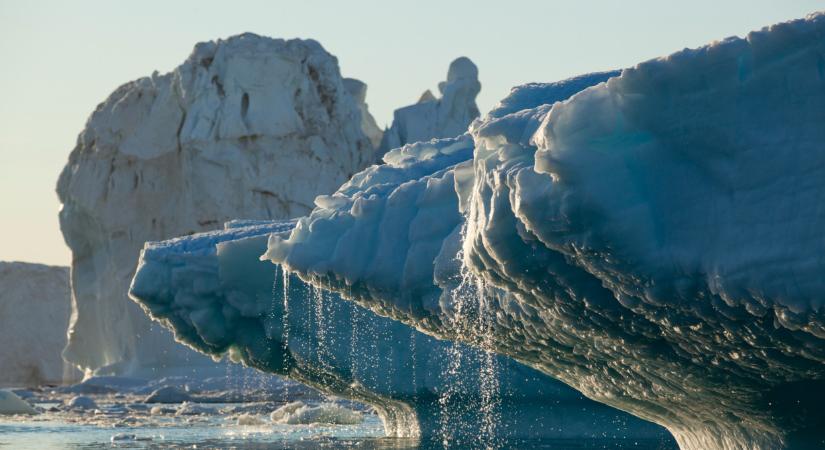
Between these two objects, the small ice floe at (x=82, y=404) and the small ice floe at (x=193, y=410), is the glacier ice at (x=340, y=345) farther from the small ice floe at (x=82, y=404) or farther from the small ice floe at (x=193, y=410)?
the small ice floe at (x=82, y=404)

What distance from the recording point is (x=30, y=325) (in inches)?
2029

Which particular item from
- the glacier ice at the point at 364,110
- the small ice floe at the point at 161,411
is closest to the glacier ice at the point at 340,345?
the small ice floe at the point at 161,411

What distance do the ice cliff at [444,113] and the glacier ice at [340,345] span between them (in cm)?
2290

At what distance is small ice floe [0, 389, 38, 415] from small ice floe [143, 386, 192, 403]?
131 inches

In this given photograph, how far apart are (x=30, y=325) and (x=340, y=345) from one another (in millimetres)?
39076

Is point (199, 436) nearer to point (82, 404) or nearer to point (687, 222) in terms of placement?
point (82, 404)

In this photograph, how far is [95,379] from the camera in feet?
107

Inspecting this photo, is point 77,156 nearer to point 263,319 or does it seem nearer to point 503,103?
point 263,319

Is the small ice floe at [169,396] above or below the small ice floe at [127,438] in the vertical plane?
below

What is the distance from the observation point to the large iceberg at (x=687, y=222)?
625cm

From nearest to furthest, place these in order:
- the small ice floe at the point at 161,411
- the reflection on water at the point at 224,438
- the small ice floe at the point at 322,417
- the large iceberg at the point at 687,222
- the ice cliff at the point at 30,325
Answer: the large iceberg at the point at 687,222 → the reflection on water at the point at 224,438 → the small ice floe at the point at 322,417 → the small ice floe at the point at 161,411 → the ice cliff at the point at 30,325

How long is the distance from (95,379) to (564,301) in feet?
86.4

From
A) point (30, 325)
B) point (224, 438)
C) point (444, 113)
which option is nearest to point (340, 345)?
point (224, 438)

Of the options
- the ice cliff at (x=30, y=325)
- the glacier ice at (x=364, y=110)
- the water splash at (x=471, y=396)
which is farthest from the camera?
the ice cliff at (x=30, y=325)
